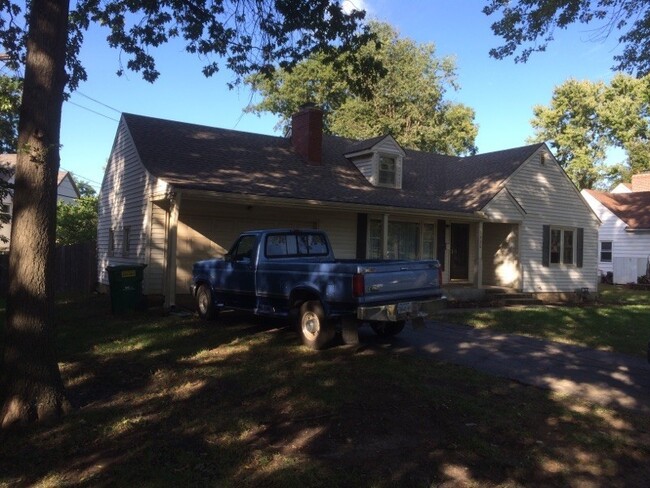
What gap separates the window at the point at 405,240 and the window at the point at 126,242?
7166 mm

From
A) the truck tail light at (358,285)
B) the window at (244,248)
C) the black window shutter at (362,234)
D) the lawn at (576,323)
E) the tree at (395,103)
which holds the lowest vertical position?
the lawn at (576,323)

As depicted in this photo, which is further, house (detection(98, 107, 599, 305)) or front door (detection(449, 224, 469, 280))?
front door (detection(449, 224, 469, 280))

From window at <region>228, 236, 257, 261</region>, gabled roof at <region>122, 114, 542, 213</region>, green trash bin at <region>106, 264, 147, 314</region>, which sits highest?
gabled roof at <region>122, 114, 542, 213</region>

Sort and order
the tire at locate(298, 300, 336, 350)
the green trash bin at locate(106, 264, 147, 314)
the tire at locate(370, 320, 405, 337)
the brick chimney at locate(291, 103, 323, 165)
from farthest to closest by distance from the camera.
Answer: the brick chimney at locate(291, 103, 323, 165)
the green trash bin at locate(106, 264, 147, 314)
the tire at locate(370, 320, 405, 337)
the tire at locate(298, 300, 336, 350)

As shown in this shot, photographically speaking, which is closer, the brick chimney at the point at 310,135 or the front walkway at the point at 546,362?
the front walkway at the point at 546,362

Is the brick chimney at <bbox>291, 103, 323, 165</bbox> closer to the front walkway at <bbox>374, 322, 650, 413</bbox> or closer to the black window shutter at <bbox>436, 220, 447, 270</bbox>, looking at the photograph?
the black window shutter at <bbox>436, 220, 447, 270</bbox>

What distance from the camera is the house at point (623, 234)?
27.9 m

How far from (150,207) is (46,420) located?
906 centimetres

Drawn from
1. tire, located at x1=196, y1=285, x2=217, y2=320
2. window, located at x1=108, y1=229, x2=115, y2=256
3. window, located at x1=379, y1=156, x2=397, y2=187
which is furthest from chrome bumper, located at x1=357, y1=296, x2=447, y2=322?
window, located at x1=108, y1=229, x2=115, y2=256

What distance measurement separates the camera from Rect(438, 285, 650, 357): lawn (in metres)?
9.96

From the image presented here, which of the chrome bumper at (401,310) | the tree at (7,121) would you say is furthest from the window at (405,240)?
the tree at (7,121)

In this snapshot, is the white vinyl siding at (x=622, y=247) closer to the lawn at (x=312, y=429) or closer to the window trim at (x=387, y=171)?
the window trim at (x=387, y=171)

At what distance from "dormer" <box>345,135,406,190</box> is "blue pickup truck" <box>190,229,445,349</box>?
8001 mm

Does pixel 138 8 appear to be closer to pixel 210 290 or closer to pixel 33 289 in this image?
pixel 210 290
